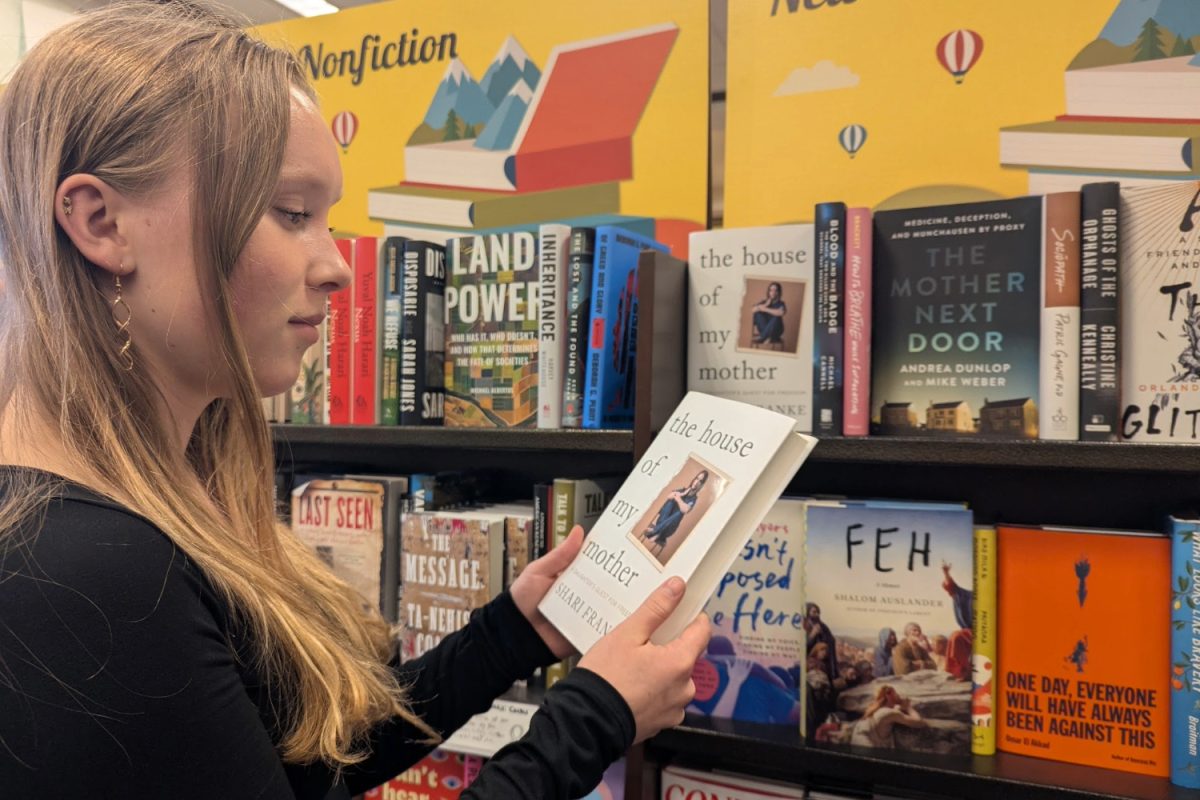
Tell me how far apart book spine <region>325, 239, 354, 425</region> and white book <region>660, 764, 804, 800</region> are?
830 millimetres

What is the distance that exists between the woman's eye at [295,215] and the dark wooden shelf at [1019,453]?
724 mm

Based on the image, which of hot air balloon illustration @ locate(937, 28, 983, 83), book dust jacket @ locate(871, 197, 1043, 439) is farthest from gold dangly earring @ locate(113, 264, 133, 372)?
hot air balloon illustration @ locate(937, 28, 983, 83)

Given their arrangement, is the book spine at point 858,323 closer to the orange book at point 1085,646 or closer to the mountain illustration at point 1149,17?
the orange book at point 1085,646

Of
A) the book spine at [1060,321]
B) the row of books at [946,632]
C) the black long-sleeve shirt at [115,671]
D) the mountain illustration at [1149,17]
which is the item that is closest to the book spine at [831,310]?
the row of books at [946,632]

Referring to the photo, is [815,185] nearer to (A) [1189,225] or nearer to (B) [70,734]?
(A) [1189,225]

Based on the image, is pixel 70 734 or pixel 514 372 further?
pixel 514 372

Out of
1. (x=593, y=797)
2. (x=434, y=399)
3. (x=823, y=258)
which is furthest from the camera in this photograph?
(x=434, y=399)

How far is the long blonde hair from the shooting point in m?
0.72

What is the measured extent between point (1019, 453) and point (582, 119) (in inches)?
42.4

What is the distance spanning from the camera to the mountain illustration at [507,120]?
1736 millimetres

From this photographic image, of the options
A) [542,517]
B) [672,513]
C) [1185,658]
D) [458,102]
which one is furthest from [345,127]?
[1185,658]

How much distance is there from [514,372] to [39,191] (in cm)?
76

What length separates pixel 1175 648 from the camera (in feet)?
3.31

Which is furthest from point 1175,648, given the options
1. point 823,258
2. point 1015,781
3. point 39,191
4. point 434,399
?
point 39,191
